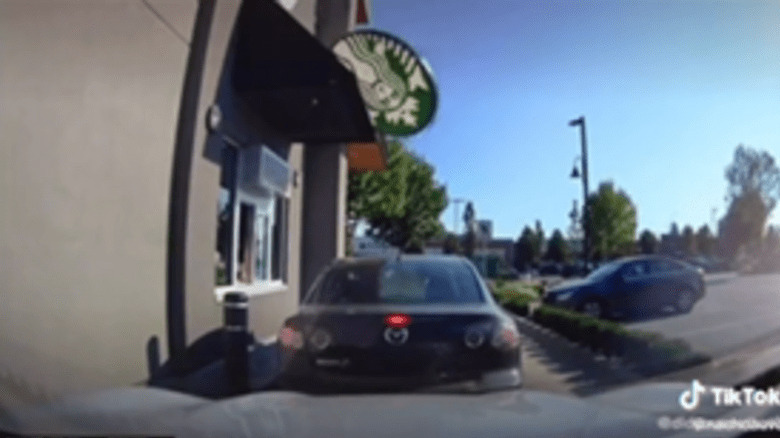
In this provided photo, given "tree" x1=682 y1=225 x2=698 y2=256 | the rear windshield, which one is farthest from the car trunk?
"tree" x1=682 y1=225 x2=698 y2=256

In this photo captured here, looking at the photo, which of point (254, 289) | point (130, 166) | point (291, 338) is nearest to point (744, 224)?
point (291, 338)

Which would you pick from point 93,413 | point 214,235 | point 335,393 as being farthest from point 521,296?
point 93,413

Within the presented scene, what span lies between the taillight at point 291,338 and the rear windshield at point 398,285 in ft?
0.53

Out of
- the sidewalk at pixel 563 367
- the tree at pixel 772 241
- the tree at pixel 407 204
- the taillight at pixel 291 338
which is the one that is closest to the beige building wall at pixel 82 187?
the taillight at pixel 291 338

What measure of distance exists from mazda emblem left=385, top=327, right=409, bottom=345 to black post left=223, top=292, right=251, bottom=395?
412mm

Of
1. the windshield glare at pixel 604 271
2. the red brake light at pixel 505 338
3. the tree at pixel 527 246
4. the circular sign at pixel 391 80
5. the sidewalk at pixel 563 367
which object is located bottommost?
the sidewalk at pixel 563 367

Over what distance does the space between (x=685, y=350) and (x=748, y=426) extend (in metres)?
0.29

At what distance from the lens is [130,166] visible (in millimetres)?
1557

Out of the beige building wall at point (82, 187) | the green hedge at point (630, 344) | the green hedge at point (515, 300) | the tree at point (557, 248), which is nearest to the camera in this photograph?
the beige building wall at point (82, 187)

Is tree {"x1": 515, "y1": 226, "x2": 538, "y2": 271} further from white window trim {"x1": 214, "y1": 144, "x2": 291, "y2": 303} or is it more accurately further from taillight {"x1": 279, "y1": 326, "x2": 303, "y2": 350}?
white window trim {"x1": 214, "y1": 144, "x2": 291, "y2": 303}

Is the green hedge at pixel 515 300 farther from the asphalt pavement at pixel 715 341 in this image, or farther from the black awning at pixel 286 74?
the black awning at pixel 286 74

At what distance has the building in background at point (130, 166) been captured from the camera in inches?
53.4

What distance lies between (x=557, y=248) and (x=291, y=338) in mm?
831

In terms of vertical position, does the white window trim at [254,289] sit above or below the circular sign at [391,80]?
below
